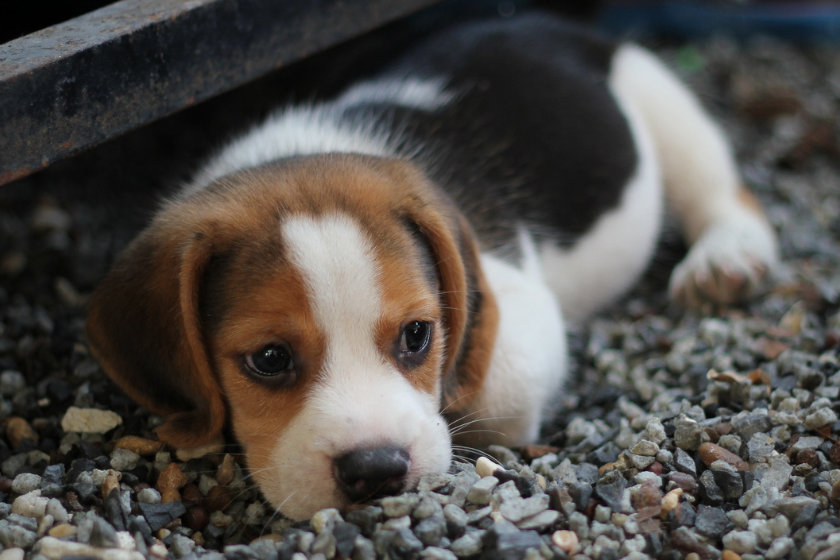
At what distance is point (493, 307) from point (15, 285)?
2.58m

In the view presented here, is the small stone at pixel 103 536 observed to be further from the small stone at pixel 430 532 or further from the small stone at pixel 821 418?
the small stone at pixel 821 418

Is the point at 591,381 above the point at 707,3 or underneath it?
underneath

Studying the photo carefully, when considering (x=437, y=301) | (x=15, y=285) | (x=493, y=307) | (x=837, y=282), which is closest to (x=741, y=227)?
(x=837, y=282)

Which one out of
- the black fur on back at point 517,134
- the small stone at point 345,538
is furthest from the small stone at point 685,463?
the black fur on back at point 517,134

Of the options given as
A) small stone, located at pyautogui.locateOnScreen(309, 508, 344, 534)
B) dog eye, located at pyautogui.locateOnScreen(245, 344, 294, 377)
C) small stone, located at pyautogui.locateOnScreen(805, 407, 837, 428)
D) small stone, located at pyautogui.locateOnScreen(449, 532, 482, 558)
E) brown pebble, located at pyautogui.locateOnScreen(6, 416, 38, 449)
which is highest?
dog eye, located at pyautogui.locateOnScreen(245, 344, 294, 377)

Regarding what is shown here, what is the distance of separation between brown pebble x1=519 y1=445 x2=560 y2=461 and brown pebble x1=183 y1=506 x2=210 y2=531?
1208 millimetres

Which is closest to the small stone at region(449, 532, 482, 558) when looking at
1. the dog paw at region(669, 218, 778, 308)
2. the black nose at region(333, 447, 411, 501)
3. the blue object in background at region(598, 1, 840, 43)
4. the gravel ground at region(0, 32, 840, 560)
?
the gravel ground at region(0, 32, 840, 560)

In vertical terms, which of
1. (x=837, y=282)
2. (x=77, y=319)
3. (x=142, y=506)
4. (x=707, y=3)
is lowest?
(x=142, y=506)

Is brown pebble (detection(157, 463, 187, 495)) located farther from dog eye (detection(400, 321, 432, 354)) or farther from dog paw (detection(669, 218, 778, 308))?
dog paw (detection(669, 218, 778, 308))

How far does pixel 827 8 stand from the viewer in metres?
7.61

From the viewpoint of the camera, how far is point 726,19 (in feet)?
25.2

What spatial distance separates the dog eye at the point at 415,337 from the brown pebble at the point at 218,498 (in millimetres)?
788

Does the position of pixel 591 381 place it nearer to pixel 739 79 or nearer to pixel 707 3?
pixel 739 79

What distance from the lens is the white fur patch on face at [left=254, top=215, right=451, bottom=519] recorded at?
2.70 metres
